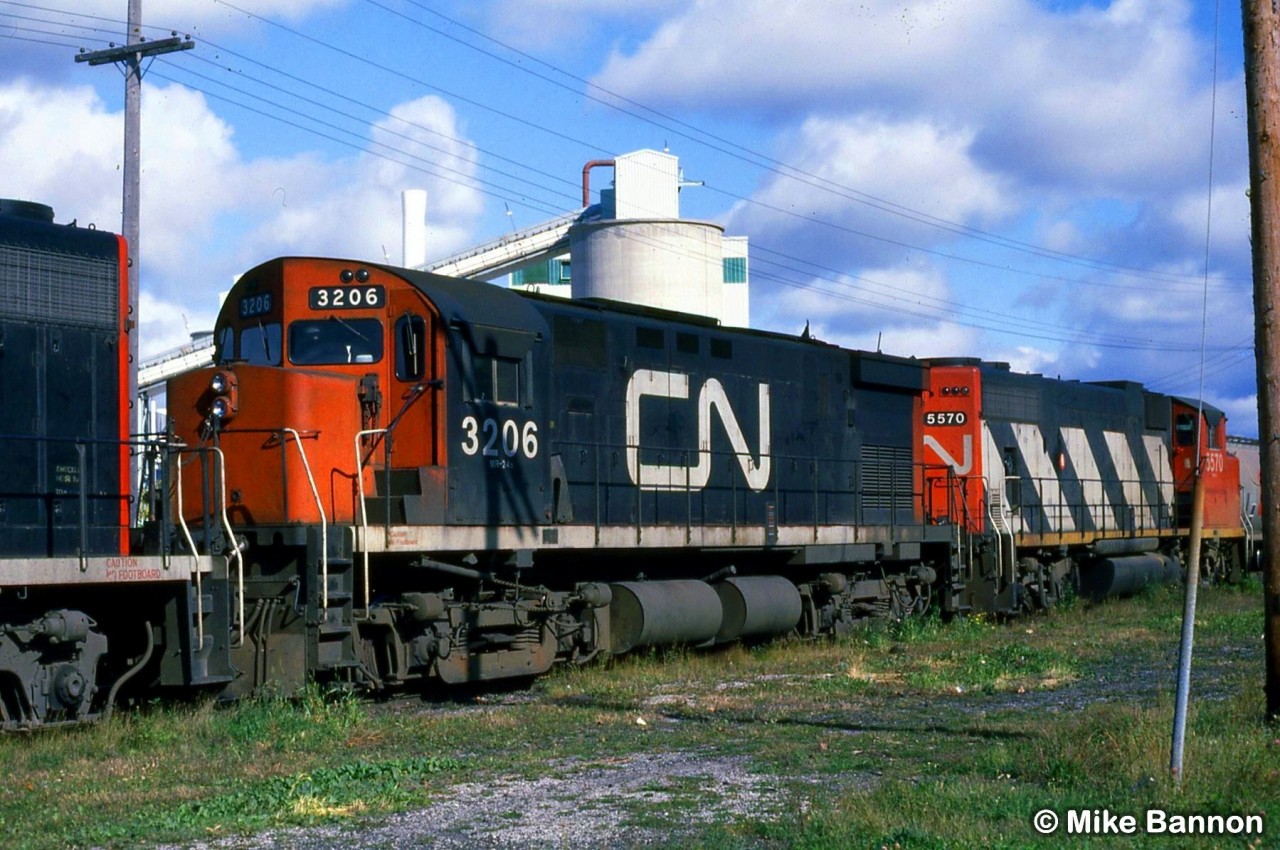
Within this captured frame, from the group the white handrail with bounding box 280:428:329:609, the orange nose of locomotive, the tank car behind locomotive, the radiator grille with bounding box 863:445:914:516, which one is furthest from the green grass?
the radiator grille with bounding box 863:445:914:516

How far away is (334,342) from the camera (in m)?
12.8

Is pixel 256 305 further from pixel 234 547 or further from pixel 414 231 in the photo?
pixel 414 231

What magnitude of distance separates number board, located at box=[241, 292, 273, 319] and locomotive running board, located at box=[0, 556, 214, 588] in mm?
2976

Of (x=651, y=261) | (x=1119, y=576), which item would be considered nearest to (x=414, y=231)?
(x=651, y=261)

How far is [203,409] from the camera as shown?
39.2ft

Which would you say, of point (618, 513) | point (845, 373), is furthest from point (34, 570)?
point (845, 373)

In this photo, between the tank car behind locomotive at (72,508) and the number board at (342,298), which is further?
the number board at (342,298)

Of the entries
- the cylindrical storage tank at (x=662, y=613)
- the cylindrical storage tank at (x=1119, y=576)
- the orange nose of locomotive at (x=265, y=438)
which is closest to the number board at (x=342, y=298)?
the orange nose of locomotive at (x=265, y=438)

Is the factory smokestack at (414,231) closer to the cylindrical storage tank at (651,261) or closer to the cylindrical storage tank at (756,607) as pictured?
the cylindrical storage tank at (651,261)

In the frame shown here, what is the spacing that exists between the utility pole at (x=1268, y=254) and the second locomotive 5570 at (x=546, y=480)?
20.9 feet

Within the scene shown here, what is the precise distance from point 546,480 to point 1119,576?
1461 centimetres

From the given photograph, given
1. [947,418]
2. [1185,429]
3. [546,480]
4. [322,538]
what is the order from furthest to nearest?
[1185,429] < [947,418] < [546,480] < [322,538]

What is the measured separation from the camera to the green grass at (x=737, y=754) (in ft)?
23.8

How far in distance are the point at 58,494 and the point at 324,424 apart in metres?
2.40
